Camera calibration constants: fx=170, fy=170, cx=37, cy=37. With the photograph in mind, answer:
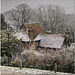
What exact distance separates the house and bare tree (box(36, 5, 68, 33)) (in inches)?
42.0

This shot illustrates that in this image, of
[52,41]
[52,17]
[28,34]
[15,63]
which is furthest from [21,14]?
[15,63]

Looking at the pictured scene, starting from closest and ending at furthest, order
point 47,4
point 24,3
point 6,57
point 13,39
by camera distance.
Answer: point 6,57
point 13,39
point 24,3
point 47,4

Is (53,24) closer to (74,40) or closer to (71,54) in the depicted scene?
(74,40)

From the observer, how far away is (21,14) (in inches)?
448

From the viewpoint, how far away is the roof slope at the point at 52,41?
10.7 meters

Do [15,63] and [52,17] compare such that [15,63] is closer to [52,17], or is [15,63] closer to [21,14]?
[21,14]

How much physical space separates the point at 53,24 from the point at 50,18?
50cm

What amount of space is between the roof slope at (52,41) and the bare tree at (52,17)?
4.01ft

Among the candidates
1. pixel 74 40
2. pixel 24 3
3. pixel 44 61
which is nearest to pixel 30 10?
pixel 24 3

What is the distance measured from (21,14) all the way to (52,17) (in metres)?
2.55

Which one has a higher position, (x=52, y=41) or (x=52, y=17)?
(x=52, y=17)

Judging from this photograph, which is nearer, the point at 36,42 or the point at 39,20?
the point at 36,42

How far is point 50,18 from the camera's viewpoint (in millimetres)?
12781

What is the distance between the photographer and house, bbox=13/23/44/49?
35.5 feet
